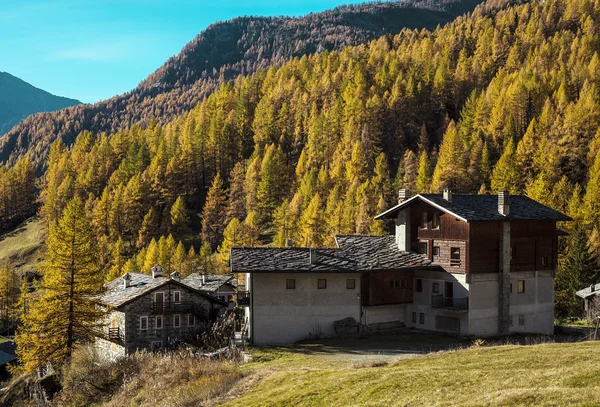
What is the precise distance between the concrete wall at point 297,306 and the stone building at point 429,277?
72 millimetres

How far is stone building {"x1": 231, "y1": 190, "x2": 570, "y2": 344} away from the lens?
143 feet

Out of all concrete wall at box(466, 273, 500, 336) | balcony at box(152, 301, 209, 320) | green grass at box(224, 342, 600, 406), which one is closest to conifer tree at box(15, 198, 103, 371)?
balcony at box(152, 301, 209, 320)

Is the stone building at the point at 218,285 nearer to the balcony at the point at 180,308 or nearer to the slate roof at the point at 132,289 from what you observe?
the slate roof at the point at 132,289

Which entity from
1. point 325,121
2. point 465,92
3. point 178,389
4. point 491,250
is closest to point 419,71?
point 465,92

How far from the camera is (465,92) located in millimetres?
169375

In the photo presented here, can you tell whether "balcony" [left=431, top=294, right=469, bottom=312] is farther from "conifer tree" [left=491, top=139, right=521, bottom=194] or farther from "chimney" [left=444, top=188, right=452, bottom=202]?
"conifer tree" [left=491, top=139, right=521, bottom=194]

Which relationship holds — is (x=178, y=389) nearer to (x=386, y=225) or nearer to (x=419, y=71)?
(x=386, y=225)

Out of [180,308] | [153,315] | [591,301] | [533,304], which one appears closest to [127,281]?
[153,315]

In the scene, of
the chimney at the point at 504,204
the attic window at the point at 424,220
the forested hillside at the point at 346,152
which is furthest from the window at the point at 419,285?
the forested hillside at the point at 346,152

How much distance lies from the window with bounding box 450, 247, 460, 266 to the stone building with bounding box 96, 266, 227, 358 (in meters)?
24.5

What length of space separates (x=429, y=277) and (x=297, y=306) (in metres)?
11.1

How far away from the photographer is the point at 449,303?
149 feet

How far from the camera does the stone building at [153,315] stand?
55688 millimetres

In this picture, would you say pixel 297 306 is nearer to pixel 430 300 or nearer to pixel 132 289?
pixel 430 300
